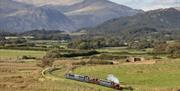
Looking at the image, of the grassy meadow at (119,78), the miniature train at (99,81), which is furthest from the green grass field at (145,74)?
the miniature train at (99,81)

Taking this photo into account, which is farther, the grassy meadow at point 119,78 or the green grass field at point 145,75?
the green grass field at point 145,75

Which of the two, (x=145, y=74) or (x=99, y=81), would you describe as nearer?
(x=99, y=81)

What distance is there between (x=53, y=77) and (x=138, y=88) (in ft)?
67.0

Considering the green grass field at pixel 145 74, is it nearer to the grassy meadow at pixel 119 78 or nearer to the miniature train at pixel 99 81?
the grassy meadow at pixel 119 78

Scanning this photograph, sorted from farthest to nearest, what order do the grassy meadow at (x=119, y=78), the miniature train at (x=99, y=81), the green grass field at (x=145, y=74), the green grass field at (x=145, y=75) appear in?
the green grass field at (x=145, y=74) → the green grass field at (x=145, y=75) → the grassy meadow at (x=119, y=78) → the miniature train at (x=99, y=81)

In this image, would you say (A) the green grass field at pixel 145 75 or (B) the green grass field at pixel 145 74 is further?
(B) the green grass field at pixel 145 74

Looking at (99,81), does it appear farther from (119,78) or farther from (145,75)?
(145,75)

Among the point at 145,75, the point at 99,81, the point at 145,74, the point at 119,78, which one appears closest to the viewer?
the point at 99,81

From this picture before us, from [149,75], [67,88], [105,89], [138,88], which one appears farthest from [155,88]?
[149,75]

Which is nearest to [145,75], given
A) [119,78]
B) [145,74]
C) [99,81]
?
[145,74]

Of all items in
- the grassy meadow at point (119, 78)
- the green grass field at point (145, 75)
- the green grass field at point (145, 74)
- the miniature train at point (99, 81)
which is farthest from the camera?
the green grass field at point (145, 74)

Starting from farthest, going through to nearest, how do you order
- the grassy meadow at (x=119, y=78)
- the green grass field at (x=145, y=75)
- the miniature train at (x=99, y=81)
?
the green grass field at (x=145, y=75) < the grassy meadow at (x=119, y=78) < the miniature train at (x=99, y=81)

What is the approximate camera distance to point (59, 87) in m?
71.3

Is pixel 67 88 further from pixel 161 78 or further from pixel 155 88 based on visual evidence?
pixel 161 78
